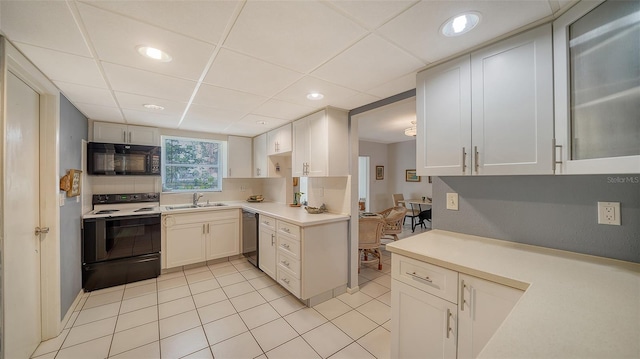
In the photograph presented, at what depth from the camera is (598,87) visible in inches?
42.1

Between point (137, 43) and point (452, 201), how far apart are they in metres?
2.40

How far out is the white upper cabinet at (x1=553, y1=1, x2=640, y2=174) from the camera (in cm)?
96

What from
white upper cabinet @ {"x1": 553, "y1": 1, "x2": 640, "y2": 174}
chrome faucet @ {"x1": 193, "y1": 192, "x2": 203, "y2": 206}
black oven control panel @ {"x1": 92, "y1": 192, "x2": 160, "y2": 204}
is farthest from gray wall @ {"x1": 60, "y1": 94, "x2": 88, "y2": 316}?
white upper cabinet @ {"x1": 553, "y1": 1, "x2": 640, "y2": 174}

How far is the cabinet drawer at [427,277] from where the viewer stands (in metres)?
1.28

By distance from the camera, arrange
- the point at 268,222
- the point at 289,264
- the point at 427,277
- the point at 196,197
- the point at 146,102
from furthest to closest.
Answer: the point at 196,197 → the point at 268,222 → the point at 289,264 → the point at 146,102 → the point at 427,277

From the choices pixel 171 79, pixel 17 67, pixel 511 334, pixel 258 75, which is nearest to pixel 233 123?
pixel 171 79

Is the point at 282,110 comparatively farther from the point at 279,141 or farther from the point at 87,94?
the point at 87,94

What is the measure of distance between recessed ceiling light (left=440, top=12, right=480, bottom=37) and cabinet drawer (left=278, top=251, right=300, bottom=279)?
7.41ft

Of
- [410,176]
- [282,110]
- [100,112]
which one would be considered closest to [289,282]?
[282,110]

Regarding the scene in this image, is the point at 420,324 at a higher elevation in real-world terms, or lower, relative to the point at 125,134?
lower

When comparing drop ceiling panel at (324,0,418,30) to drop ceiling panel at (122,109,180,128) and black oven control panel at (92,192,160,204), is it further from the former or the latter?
black oven control panel at (92,192,160,204)

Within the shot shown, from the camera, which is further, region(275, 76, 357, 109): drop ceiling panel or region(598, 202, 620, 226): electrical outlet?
region(275, 76, 357, 109): drop ceiling panel

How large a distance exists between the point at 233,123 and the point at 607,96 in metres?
3.54

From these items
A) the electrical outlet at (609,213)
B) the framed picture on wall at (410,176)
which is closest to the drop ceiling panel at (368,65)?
the electrical outlet at (609,213)
